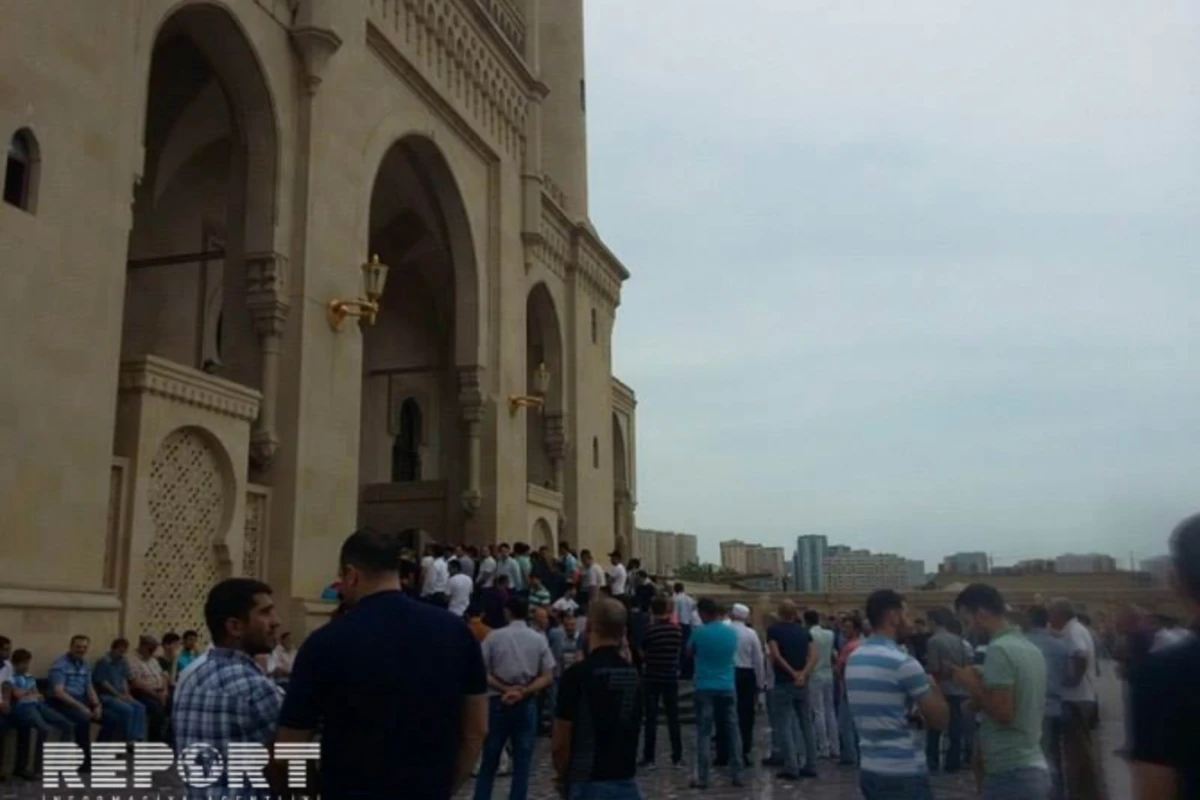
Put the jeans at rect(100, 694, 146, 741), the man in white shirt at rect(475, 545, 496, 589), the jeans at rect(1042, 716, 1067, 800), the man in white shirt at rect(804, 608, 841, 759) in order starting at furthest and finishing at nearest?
the man in white shirt at rect(475, 545, 496, 589) → the man in white shirt at rect(804, 608, 841, 759) → the jeans at rect(100, 694, 146, 741) → the jeans at rect(1042, 716, 1067, 800)

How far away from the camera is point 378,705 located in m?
2.94

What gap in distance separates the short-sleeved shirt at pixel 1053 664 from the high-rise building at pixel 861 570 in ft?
75.1

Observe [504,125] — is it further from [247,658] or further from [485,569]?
[247,658]

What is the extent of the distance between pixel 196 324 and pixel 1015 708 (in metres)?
15.8

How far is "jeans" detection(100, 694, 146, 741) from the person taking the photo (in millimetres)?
9508

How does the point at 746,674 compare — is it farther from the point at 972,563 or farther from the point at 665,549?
the point at 665,549

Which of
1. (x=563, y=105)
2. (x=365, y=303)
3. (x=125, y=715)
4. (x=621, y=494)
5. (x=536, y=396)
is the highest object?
(x=563, y=105)

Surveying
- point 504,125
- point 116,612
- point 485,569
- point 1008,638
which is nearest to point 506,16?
point 504,125

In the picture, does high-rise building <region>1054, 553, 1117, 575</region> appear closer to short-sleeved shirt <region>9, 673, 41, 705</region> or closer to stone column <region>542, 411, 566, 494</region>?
short-sleeved shirt <region>9, 673, 41, 705</region>

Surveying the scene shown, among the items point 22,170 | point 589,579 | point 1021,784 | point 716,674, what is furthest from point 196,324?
point 1021,784

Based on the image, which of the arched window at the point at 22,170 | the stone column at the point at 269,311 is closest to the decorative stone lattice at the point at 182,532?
the stone column at the point at 269,311

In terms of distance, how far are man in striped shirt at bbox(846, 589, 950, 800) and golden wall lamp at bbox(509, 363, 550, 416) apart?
17000 mm

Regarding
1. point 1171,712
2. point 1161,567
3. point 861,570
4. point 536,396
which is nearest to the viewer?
point 1171,712

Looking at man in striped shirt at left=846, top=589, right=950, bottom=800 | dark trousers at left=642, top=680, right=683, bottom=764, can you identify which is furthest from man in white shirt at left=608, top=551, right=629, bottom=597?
man in striped shirt at left=846, top=589, right=950, bottom=800
